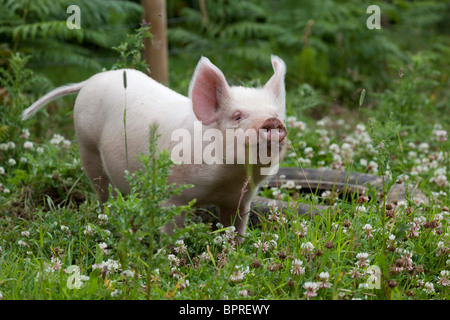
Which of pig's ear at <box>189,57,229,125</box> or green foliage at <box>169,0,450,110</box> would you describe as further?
green foliage at <box>169,0,450,110</box>

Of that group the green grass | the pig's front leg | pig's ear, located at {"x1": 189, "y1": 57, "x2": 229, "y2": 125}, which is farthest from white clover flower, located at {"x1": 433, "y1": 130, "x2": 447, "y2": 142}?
pig's ear, located at {"x1": 189, "y1": 57, "x2": 229, "y2": 125}

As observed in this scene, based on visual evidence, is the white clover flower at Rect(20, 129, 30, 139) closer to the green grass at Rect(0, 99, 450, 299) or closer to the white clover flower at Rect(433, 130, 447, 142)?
the green grass at Rect(0, 99, 450, 299)

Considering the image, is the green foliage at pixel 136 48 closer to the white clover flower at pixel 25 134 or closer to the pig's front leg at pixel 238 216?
the white clover flower at pixel 25 134

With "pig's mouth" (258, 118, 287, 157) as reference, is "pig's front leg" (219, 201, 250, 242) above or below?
below

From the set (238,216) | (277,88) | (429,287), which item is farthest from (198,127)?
(429,287)

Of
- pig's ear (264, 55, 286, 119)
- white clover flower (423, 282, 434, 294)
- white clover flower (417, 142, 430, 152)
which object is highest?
pig's ear (264, 55, 286, 119)

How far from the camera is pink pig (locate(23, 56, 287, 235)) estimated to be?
9.42ft

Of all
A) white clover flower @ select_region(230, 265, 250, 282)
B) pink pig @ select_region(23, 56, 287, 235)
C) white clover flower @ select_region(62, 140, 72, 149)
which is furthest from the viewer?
white clover flower @ select_region(62, 140, 72, 149)

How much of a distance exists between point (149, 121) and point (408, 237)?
140 centimetres

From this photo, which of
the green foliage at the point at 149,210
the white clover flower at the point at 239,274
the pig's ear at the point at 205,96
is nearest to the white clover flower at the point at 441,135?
the pig's ear at the point at 205,96

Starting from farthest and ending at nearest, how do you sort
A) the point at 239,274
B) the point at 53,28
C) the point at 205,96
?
the point at 53,28 → the point at 205,96 → the point at 239,274

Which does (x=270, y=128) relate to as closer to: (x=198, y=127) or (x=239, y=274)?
(x=198, y=127)

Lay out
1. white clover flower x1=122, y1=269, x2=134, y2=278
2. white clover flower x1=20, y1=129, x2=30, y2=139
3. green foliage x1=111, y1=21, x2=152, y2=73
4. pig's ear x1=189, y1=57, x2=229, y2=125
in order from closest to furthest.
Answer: white clover flower x1=122, y1=269, x2=134, y2=278, pig's ear x1=189, y1=57, x2=229, y2=125, green foliage x1=111, y1=21, x2=152, y2=73, white clover flower x1=20, y1=129, x2=30, y2=139

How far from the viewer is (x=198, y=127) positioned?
305cm
